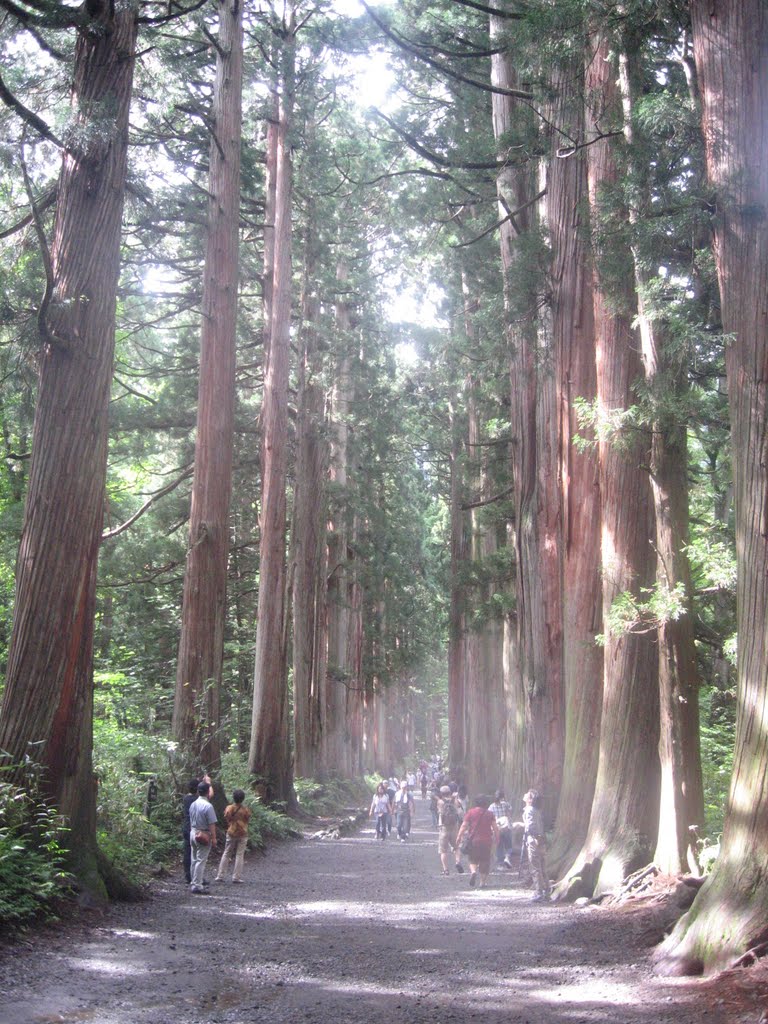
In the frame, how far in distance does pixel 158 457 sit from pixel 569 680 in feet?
57.9

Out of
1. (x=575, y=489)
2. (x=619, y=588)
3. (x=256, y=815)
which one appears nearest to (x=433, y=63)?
(x=575, y=489)

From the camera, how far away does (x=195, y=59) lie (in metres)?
16.5

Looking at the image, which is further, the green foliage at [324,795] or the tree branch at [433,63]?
the green foliage at [324,795]

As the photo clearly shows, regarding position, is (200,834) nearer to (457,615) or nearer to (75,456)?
(75,456)

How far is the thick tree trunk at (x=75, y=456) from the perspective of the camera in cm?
806

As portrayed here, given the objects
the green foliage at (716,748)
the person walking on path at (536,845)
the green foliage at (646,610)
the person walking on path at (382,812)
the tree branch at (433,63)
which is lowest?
the person walking on path at (382,812)

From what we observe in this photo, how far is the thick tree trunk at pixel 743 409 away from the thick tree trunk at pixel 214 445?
889 cm

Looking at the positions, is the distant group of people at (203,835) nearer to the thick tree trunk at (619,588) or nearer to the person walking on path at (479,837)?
the person walking on path at (479,837)

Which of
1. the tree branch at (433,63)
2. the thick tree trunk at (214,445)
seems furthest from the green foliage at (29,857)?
the tree branch at (433,63)

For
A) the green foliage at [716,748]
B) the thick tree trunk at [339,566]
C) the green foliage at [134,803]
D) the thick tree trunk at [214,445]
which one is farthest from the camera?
the thick tree trunk at [339,566]

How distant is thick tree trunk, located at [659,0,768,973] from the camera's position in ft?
20.2

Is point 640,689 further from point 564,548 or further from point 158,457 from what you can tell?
point 158,457

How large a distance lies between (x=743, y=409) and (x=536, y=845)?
6.77 m

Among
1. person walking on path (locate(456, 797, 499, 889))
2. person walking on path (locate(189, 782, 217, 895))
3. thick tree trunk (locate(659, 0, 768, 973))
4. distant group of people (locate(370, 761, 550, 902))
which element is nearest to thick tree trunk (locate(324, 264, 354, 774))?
distant group of people (locate(370, 761, 550, 902))
